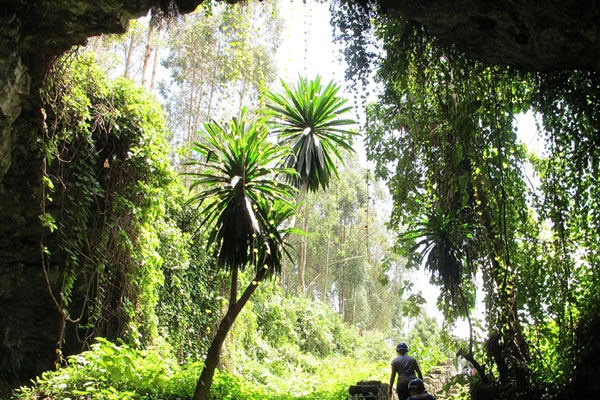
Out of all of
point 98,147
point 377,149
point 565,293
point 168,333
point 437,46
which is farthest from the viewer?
point 168,333

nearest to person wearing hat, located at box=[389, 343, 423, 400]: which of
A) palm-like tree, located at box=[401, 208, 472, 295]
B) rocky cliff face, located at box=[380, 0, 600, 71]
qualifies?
palm-like tree, located at box=[401, 208, 472, 295]

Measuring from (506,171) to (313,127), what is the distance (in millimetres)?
3798

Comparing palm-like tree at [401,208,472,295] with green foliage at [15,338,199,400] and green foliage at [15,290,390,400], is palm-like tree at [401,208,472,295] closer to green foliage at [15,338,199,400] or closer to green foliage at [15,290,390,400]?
green foliage at [15,290,390,400]

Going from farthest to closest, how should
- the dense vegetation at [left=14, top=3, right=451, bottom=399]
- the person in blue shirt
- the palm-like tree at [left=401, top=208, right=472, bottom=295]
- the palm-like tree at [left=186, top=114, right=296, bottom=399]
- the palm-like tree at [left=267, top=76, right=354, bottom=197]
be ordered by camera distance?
the palm-like tree at [left=267, top=76, right=354, bottom=197]
the palm-like tree at [left=401, top=208, right=472, bottom=295]
the palm-like tree at [left=186, top=114, right=296, bottom=399]
the dense vegetation at [left=14, top=3, right=451, bottom=399]
the person in blue shirt

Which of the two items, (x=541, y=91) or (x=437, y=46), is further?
(x=437, y=46)

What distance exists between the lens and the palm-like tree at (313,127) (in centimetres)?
707

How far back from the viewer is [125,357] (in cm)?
414

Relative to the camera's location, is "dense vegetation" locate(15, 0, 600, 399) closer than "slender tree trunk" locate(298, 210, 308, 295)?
Yes

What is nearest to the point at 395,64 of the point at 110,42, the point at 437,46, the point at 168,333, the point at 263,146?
the point at 437,46

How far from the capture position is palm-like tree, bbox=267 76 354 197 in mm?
7074

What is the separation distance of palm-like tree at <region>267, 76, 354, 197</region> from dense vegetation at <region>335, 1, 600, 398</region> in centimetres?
217

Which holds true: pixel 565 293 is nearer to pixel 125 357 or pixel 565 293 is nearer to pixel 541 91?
pixel 541 91

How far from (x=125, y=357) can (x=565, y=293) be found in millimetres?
3923

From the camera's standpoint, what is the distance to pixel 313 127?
285 inches
